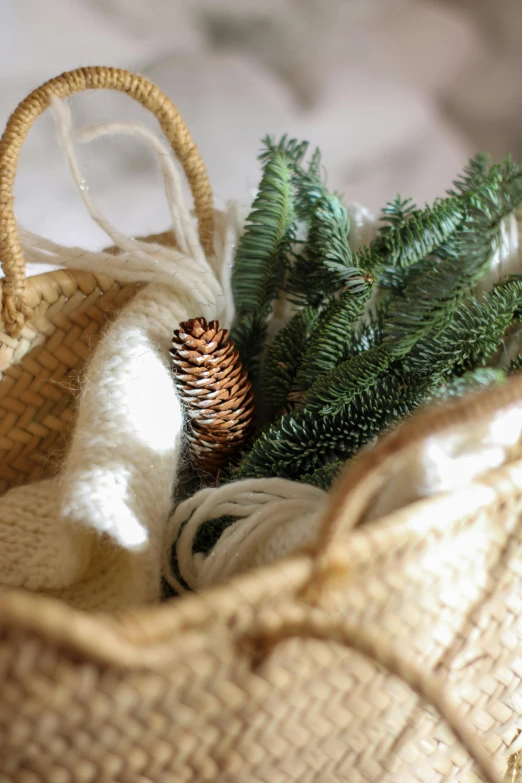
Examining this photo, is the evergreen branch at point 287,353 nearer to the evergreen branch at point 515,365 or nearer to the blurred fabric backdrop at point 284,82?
the evergreen branch at point 515,365

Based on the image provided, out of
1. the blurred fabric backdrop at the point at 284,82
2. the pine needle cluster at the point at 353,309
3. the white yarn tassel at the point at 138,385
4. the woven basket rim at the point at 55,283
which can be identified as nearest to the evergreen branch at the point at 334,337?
the pine needle cluster at the point at 353,309

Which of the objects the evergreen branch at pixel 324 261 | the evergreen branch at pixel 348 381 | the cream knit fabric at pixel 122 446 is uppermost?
the evergreen branch at pixel 324 261

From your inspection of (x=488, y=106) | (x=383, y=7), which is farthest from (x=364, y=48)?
(x=488, y=106)

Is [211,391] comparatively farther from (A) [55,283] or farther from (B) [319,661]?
(B) [319,661]

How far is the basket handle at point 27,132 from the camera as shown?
0.51 meters

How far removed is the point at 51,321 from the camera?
0.62 meters

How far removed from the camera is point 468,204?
1.65 ft

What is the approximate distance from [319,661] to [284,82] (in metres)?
0.91

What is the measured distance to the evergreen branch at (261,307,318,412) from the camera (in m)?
0.57

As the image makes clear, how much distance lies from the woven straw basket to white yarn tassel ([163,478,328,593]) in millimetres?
90

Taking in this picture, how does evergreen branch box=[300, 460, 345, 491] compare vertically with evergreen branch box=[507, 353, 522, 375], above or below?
below

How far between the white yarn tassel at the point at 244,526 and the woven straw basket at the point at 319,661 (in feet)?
0.29

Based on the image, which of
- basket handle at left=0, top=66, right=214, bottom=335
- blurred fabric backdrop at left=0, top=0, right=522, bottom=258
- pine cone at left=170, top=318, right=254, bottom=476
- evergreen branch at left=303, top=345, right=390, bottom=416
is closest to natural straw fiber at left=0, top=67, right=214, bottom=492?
basket handle at left=0, top=66, right=214, bottom=335

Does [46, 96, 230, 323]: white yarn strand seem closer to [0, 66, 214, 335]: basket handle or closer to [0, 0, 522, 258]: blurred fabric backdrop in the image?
[0, 66, 214, 335]: basket handle
